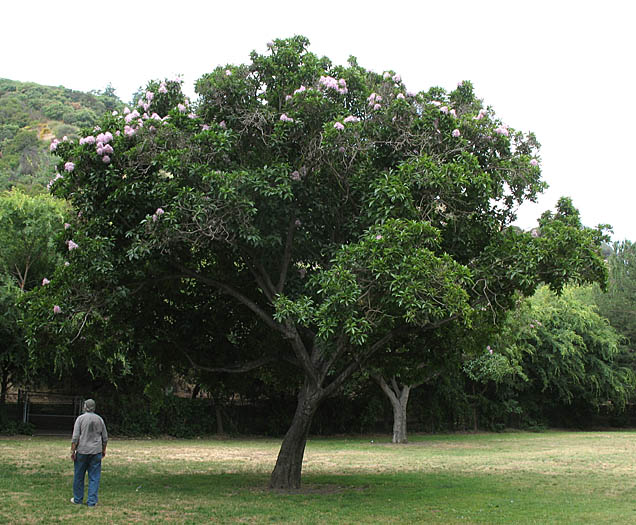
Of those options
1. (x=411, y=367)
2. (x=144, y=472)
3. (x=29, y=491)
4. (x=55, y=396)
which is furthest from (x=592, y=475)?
(x=55, y=396)

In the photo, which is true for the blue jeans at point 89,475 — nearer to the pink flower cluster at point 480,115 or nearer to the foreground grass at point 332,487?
the foreground grass at point 332,487

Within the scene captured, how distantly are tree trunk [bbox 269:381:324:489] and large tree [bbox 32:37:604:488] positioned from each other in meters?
0.03

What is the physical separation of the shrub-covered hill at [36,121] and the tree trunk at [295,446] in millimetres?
35090

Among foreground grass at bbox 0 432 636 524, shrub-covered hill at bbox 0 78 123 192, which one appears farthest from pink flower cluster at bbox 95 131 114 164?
shrub-covered hill at bbox 0 78 123 192

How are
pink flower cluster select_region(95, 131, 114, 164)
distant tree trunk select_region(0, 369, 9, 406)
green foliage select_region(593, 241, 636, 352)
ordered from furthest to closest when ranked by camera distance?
1. green foliage select_region(593, 241, 636, 352)
2. distant tree trunk select_region(0, 369, 9, 406)
3. pink flower cluster select_region(95, 131, 114, 164)

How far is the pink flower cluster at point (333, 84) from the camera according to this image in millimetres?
10641

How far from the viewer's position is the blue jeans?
29.6 feet

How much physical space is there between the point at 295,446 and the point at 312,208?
428 cm

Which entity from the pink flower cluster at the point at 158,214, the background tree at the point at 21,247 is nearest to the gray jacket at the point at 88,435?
the pink flower cluster at the point at 158,214

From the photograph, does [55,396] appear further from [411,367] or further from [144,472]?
[411,367]

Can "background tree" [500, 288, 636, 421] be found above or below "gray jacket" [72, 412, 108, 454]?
above

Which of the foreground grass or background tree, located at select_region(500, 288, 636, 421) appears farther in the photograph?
background tree, located at select_region(500, 288, 636, 421)

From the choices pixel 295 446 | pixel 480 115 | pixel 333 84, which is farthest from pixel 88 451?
pixel 480 115

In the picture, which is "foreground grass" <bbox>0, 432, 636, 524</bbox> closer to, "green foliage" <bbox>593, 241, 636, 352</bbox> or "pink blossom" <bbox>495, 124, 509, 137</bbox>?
"pink blossom" <bbox>495, 124, 509, 137</bbox>
